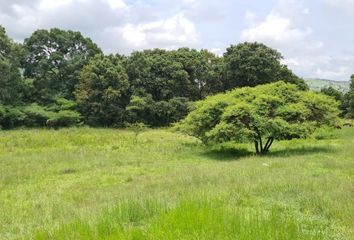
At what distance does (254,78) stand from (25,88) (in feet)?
89.3

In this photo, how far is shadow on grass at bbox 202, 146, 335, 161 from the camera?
2242 centimetres

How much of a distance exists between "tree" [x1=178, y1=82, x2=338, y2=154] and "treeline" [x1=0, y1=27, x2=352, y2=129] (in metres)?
20.1

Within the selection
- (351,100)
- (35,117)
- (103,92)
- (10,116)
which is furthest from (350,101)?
(10,116)

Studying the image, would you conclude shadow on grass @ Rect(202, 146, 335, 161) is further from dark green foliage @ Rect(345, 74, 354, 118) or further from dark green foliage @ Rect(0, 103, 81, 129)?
dark green foliage @ Rect(345, 74, 354, 118)

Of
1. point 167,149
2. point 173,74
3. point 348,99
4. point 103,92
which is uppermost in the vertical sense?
point 173,74

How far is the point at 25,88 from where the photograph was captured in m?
50.0

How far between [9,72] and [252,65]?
89.1 ft

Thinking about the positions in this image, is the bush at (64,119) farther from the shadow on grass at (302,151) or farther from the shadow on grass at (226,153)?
the shadow on grass at (302,151)

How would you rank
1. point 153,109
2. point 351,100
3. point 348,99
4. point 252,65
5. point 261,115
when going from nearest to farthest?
point 261,115, point 153,109, point 252,65, point 351,100, point 348,99

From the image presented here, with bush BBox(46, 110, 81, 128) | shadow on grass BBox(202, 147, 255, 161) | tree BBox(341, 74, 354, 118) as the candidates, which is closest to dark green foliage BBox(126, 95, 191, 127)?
bush BBox(46, 110, 81, 128)

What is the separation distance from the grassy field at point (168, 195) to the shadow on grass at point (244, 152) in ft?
0.19

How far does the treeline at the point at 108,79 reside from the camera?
153 ft

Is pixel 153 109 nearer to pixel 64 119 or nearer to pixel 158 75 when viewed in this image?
pixel 158 75

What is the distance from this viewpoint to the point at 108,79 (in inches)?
1844
